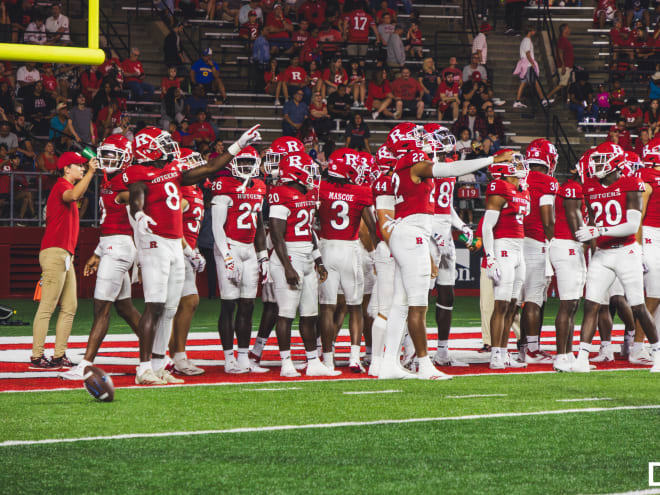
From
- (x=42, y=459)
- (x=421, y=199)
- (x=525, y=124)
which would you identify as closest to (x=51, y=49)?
(x=42, y=459)

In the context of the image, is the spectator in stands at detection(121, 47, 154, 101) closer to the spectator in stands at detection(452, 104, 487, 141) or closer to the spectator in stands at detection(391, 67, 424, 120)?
the spectator in stands at detection(391, 67, 424, 120)

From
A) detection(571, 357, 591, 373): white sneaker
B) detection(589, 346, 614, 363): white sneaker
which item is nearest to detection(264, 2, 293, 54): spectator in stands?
detection(589, 346, 614, 363): white sneaker

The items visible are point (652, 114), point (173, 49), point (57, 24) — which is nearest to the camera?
point (57, 24)

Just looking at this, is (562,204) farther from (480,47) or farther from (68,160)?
(480,47)

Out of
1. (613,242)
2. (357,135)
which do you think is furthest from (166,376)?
(357,135)

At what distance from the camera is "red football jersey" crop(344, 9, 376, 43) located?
21750 millimetres

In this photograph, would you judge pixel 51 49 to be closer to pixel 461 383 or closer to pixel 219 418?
pixel 219 418

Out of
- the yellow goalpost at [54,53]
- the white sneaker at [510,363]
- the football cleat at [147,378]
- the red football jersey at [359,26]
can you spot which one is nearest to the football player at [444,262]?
the white sneaker at [510,363]

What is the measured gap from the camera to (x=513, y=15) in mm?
23281

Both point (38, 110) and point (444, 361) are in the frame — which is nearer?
point (444, 361)

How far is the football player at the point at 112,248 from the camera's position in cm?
858

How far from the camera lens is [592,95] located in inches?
874

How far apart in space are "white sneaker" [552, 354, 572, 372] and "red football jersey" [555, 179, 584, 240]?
1.15 meters

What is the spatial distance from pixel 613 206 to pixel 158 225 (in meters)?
4.13
